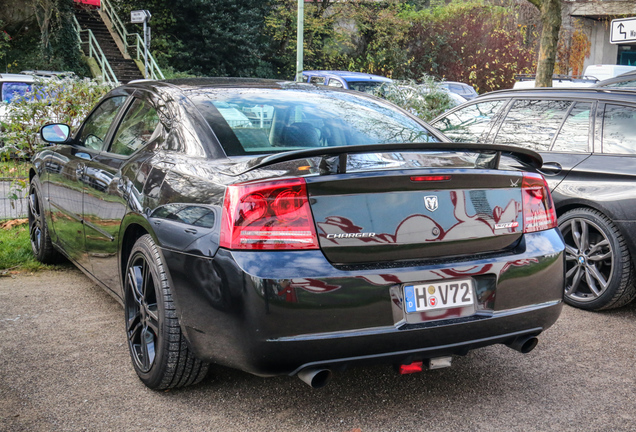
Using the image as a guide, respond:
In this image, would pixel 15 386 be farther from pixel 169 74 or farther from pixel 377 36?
pixel 377 36

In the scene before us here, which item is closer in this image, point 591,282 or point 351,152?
point 351,152

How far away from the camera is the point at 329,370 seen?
280 cm

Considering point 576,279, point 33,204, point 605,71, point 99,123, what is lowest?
point 576,279

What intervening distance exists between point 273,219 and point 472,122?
3.71 meters

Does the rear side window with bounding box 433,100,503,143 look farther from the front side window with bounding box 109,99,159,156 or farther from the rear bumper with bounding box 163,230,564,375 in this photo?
the rear bumper with bounding box 163,230,564,375

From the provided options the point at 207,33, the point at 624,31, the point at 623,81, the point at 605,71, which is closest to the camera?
the point at 623,81

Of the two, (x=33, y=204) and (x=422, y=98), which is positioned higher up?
(x=422, y=98)

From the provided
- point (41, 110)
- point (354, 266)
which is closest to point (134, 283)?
point (354, 266)

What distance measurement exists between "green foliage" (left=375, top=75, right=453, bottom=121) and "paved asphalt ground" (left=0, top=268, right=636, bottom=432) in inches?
217

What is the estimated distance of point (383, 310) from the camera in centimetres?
278

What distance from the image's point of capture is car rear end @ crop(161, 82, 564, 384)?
2713 millimetres

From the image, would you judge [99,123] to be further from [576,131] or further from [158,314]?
[576,131]

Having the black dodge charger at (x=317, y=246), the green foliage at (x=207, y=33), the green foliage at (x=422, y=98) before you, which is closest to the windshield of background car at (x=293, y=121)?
the black dodge charger at (x=317, y=246)

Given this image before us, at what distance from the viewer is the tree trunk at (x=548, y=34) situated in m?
9.38
